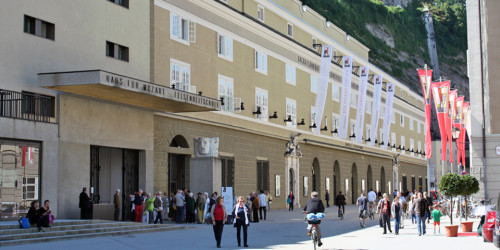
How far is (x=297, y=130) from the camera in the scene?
163ft

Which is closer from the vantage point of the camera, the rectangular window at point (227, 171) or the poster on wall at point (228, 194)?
the poster on wall at point (228, 194)

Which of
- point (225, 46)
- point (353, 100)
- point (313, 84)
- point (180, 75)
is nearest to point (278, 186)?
point (313, 84)

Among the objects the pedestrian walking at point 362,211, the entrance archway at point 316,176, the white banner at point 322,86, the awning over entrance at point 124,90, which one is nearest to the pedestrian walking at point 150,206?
the awning over entrance at point 124,90

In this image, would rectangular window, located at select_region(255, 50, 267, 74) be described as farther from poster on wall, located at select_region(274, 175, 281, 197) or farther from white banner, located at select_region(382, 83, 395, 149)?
white banner, located at select_region(382, 83, 395, 149)

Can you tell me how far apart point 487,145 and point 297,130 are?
18.0 metres

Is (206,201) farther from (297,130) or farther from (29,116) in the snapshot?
(297,130)

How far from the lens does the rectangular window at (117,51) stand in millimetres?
30047

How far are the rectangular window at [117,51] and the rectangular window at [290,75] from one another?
19.2m

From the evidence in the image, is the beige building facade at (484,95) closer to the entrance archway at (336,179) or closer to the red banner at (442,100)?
the red banner at (442,100)

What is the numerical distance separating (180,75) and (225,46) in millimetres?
5563

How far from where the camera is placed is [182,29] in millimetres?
35469

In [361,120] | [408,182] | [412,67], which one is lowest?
[408,182]

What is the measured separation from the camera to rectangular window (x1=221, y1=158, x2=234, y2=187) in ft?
125

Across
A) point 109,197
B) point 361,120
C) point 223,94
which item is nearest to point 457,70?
point 361,120
